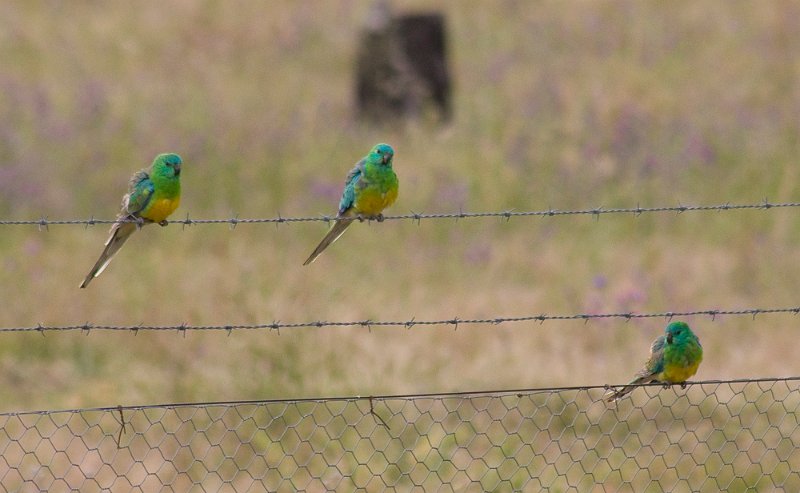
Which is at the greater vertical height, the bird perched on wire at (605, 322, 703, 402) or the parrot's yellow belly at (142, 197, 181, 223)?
the bird perched on wire at (605, 322, 703, 402)

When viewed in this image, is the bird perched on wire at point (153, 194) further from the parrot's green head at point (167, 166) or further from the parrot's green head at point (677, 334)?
the parrot's green head at point (677, 334)

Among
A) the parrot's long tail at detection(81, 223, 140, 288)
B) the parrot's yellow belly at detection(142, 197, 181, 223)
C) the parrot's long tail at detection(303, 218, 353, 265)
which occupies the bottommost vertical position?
the parrot's long tail at detection(81, 223, 140, 288)

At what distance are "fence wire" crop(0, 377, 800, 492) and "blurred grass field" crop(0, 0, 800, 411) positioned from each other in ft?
0.91

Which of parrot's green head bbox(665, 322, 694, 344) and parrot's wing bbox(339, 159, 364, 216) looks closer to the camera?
parrot's green head bbox(665, 322, 694, 344)

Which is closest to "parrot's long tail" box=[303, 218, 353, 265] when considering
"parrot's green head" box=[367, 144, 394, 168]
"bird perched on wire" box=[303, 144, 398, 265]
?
"bird perched on wire" box=[303, 144, 398, 265]

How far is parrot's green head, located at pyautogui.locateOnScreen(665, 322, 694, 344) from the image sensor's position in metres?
5.47

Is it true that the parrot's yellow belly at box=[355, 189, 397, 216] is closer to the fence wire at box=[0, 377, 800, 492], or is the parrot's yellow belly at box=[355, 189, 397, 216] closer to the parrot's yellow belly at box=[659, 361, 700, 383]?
the fence wire at box=[0, 377, 800, 492]

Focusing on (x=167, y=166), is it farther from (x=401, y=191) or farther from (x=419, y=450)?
(x=401, y=191)

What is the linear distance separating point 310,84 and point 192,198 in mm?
4055

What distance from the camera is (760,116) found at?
13617 millimetres

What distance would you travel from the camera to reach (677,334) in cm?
548

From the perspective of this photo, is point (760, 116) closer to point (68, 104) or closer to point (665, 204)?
point (665, 204)

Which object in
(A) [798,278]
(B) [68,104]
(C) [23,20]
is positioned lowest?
(C) [23,20]

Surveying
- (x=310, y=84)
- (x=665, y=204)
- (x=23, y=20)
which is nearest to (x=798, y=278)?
(x=665, y=204)
